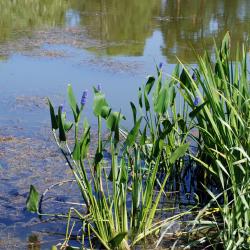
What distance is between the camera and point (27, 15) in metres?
10.6

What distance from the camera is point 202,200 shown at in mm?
3570

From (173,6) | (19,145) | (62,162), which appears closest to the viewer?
(62,162)

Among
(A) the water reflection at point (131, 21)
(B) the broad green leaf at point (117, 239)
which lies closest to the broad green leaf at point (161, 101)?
(B) the broad green leaf at point (117, 239)

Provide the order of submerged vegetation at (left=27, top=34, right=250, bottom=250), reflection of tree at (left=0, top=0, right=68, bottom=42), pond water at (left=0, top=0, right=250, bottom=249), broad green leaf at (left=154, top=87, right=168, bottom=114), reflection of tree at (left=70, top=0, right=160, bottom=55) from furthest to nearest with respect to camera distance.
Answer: reflection of tree at (left=0, top=0, right=68, bottom=42), reflection of tree at (left=70, top=0, right=160, bottom=55), pond water at (left=0, top=0, right=250, bottom=249), broad green leaf at (left=154, top=87, right=168, bottom=114), submerged vegetation at (left=27, top=34, right=250, bottom=250)

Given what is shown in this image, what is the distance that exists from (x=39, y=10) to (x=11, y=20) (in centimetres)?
114

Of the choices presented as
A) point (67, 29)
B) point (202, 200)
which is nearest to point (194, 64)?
point (67, 29)

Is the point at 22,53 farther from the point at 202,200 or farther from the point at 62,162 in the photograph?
the point at 202,200

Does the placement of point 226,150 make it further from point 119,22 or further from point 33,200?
point 119,22

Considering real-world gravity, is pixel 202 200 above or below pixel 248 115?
below

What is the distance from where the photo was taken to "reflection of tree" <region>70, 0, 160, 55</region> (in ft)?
28.2

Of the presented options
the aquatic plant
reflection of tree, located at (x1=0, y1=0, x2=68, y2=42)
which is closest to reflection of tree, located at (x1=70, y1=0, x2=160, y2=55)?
reflection of tree, located at (x1=0, y1=0, x2=68, y2=42)

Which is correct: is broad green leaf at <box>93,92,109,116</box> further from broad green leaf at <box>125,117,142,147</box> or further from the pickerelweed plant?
broad green leaf at <box>125,117,142,147</box>

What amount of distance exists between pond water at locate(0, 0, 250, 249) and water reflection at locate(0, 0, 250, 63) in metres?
0.02

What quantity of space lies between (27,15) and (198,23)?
3.11m
